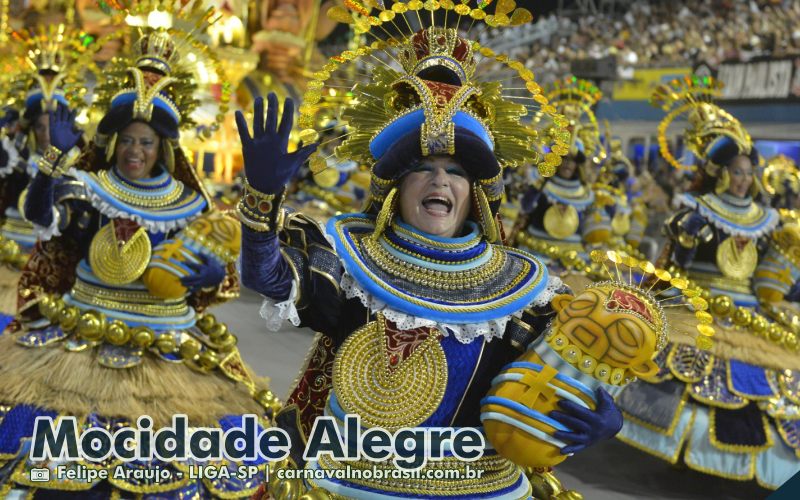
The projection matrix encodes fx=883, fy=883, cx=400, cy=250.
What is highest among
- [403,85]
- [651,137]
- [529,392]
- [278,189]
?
[403,85]

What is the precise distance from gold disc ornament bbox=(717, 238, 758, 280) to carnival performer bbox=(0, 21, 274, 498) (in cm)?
299

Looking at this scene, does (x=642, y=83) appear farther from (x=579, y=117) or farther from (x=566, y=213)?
(x=566, y=213)

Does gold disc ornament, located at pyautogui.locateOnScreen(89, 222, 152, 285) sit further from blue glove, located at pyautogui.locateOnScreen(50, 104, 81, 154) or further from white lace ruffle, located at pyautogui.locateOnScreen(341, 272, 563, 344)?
white lace ruffle, located at pyautogui.locateOnScreen(341, 272, 563, 344)

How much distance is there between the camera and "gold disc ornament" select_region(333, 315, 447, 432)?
2.29 m

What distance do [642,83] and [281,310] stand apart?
50.3 ft

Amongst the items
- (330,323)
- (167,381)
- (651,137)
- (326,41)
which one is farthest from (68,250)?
(326,41)

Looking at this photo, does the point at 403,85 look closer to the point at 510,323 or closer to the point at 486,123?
the point at 486,123

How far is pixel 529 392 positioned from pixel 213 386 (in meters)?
2.40

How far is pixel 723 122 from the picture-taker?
18.1 ft

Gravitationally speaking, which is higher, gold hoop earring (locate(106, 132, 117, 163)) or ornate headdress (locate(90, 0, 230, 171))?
ornate headdress (locate(90, 0, 230, 171))

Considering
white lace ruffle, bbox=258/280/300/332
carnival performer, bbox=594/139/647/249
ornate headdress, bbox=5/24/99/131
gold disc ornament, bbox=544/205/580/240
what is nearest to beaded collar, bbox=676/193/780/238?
gold disc ornament, bbox=544/205/580/240

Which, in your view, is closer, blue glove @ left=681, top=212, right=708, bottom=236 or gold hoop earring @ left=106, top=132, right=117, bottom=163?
gold hoop earring @ left=106, top=132, right=117, bottom=163

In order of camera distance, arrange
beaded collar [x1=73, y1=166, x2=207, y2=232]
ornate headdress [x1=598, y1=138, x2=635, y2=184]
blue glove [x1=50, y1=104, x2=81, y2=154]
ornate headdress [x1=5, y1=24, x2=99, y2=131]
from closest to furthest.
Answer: blue glove [x1=50, y1=104, x2=81, y2=154], beaded collar [x1=73, y1=166, x2=207, y2=232], ornate headdress [x1=5, y1=24, x2=99, y2=131], ornate headdress [x1=598, y1=138, x2=635, y2=184]

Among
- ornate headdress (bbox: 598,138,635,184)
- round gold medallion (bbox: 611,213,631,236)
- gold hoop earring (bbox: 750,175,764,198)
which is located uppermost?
gold hoop earring (bbox: 750,175,764,198)
